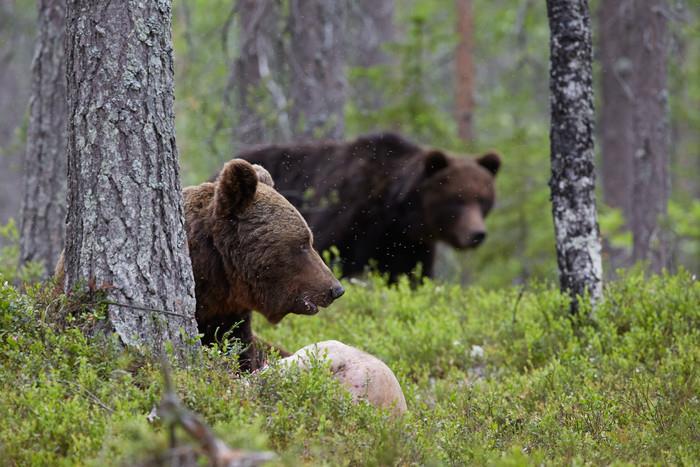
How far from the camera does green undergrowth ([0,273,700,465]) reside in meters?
4.28

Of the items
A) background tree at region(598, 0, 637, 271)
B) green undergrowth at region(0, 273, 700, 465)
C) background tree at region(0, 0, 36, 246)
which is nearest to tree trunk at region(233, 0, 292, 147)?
green undergrowth at region(0, 273, 700, 465)

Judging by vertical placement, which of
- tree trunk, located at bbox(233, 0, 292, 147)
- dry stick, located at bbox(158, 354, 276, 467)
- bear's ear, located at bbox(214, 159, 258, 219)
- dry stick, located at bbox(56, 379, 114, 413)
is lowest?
dry stick, located at bbox(56, 379, 114, 413)

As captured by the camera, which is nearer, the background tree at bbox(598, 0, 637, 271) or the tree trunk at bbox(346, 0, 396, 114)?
the background tree at bbox(598, 0, 637, 271)

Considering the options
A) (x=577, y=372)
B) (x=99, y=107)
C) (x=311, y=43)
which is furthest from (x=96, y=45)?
(x=311, y=43)

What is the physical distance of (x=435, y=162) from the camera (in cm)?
1175

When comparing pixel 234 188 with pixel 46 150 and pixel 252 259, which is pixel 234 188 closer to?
pixel 252 259

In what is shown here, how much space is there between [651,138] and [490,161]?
7.82 feet

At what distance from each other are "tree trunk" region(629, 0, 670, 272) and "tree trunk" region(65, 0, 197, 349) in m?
8.66

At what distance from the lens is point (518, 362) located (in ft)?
24.5

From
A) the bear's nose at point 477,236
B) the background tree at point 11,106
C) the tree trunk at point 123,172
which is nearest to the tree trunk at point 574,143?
the tree trunk at point 123,172

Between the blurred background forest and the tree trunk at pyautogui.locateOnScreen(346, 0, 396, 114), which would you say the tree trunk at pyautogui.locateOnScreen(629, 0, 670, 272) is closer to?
the blurred background forest

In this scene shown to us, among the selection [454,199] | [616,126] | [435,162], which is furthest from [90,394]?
[616,126]

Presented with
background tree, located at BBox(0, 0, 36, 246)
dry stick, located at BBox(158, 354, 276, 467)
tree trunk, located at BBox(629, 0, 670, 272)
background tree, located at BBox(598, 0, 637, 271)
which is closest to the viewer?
dry stick, located at BBox(158, 354, 276, 467)

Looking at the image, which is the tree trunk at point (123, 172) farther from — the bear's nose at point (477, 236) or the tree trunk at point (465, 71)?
the tree trunk at point (465, 71)
